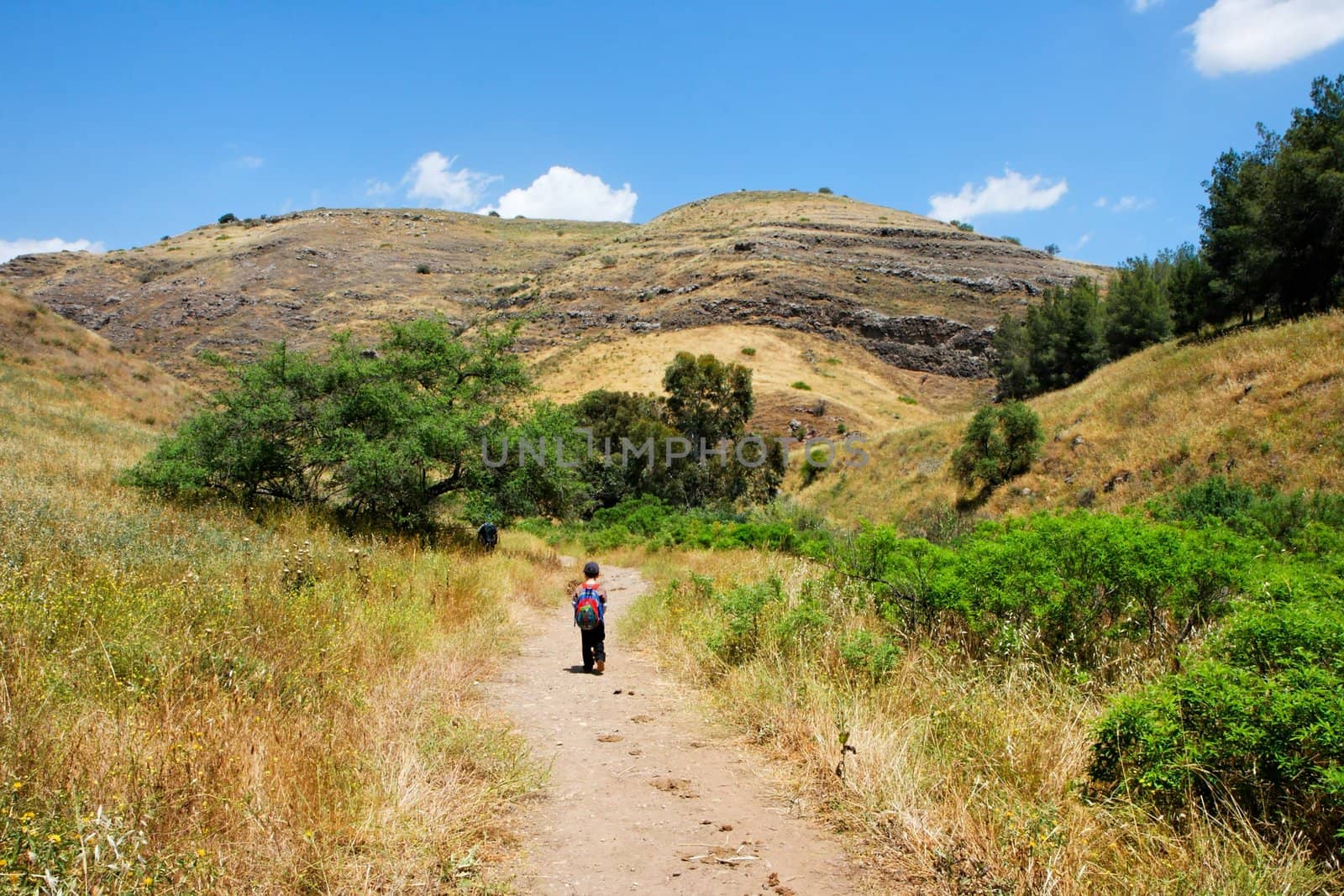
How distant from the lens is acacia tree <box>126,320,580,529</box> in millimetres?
13039

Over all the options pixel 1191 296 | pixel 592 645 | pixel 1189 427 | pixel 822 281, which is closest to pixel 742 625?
pixel 592 645

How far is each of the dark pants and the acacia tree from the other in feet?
22.1

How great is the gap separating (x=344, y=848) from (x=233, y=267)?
347 ft

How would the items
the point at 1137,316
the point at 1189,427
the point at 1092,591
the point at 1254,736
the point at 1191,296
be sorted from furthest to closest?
the point at 1137,316
the point at 1191,296
the point at 1189,427
the point at 1092,591
the point at 1254,736

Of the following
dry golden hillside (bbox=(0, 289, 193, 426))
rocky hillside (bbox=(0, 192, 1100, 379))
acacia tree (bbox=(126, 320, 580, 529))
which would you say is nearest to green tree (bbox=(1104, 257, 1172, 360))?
rocky hillside (bbox=(0, 192, 1100, 379))

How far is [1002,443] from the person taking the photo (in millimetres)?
27875

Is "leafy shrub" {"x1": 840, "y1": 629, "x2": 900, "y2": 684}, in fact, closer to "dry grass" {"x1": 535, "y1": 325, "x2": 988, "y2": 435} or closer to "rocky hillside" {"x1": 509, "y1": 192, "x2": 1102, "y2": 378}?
"dry grass" {"x1": 535, "y1": 325, "x2": 988, "y2": 435}

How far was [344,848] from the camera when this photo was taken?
10.4ft

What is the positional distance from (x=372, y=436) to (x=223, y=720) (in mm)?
11407

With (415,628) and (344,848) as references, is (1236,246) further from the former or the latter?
(344,848)

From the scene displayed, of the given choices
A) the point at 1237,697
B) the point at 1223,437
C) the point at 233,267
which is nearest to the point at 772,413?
the point at 1223,437

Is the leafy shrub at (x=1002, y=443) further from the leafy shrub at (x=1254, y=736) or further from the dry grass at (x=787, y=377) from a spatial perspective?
the leafy shrub at (x=1254, y=736)

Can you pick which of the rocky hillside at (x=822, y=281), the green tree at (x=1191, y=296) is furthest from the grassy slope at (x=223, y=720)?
the rocky hillside at (x=822, y=281)

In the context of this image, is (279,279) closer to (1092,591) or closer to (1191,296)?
(1191,296)
